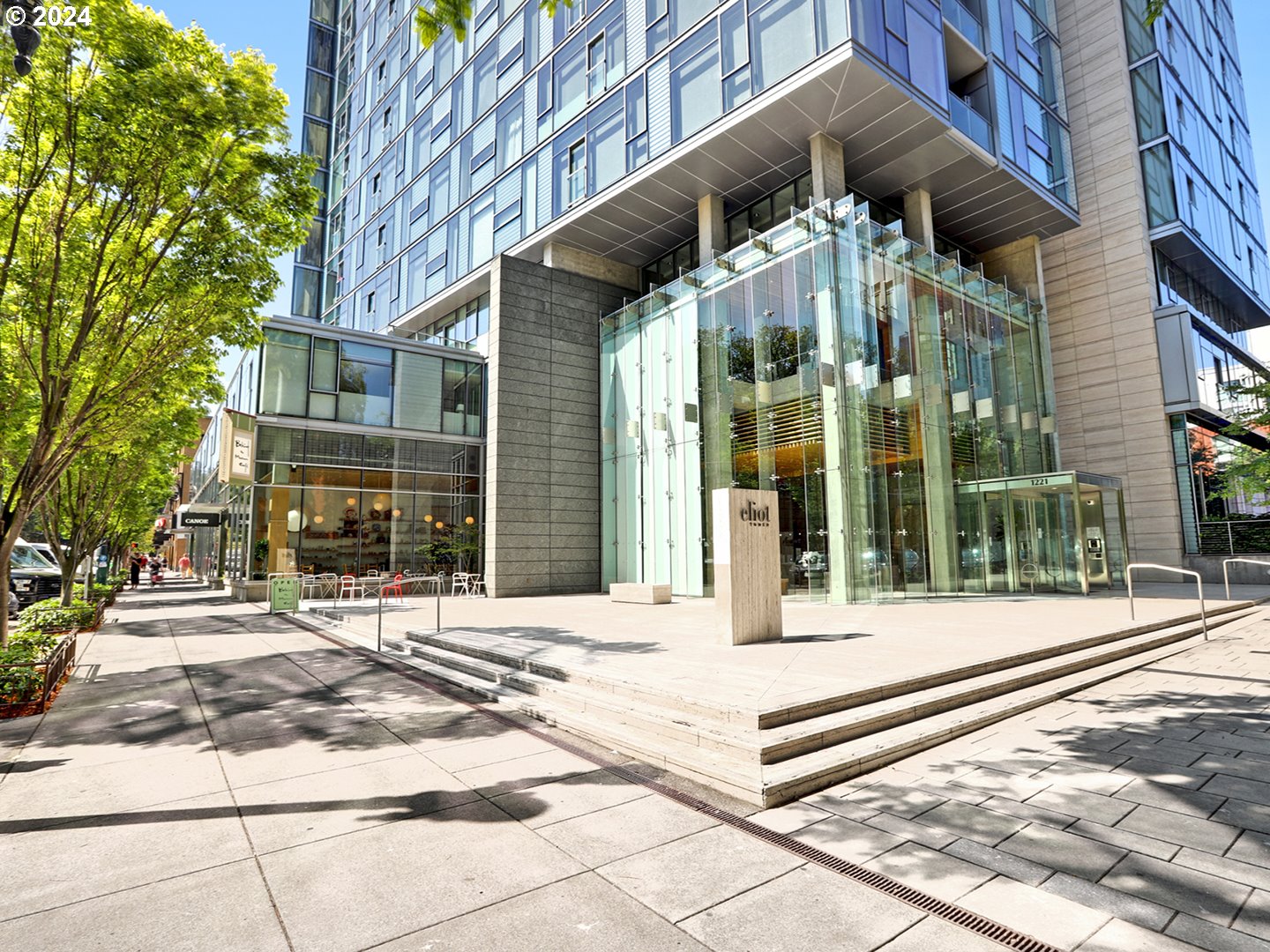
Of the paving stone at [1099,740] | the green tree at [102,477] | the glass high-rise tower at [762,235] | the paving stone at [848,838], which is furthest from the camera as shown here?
the glass high-rise tower at [762,235]

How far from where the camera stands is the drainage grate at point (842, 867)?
10.2 feet

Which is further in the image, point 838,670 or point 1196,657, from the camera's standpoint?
point 1196,657

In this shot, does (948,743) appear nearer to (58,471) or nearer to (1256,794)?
(1256,794)

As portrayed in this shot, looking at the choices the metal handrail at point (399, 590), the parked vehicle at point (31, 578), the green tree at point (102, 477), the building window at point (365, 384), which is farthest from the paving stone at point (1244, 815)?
the parked vehicle at point (31, 578)

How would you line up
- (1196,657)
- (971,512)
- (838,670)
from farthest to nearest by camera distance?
1. (971,512)
2. (1196,657)
3. (838,670)

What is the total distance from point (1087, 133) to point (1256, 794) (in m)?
30.1

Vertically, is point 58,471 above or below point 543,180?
below

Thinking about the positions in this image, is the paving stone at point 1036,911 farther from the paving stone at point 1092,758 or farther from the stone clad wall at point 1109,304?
the stone clad wall at point 1109,304

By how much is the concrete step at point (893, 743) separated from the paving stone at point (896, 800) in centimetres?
28

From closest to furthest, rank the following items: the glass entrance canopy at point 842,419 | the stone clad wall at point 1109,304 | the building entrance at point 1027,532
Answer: the glass entrance canopy at point 842,419 → the building entrance at point 1027,532 → the stone clad wall at point 1109,304

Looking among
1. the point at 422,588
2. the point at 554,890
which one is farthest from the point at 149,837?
the point at 422,588

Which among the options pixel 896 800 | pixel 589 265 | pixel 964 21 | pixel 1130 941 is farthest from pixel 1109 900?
pixel 964 21

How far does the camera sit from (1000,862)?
3.77 meters

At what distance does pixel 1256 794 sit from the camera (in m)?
4.69
